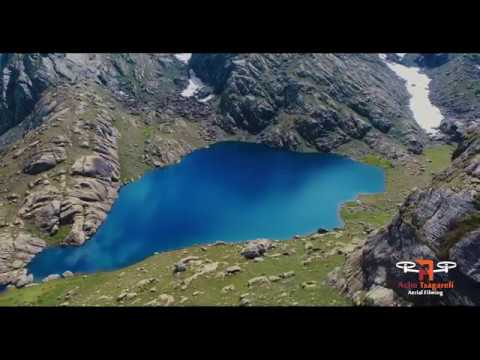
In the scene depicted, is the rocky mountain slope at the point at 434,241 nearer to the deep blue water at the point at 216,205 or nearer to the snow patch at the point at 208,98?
the deep blue water at the point at 216,205

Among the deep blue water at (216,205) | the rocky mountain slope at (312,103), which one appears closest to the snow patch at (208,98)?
the rocky mountain slope at (312,103)

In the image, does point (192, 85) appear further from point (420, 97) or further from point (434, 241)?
point (434, 241)

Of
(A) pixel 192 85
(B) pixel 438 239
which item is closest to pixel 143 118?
(A) pixel 192 85

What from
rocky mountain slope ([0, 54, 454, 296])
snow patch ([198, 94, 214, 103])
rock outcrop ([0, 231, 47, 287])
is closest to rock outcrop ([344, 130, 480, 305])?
rock outcrop ([0, 231, 47, 287])

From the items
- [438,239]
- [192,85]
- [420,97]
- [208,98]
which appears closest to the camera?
[438,239]
